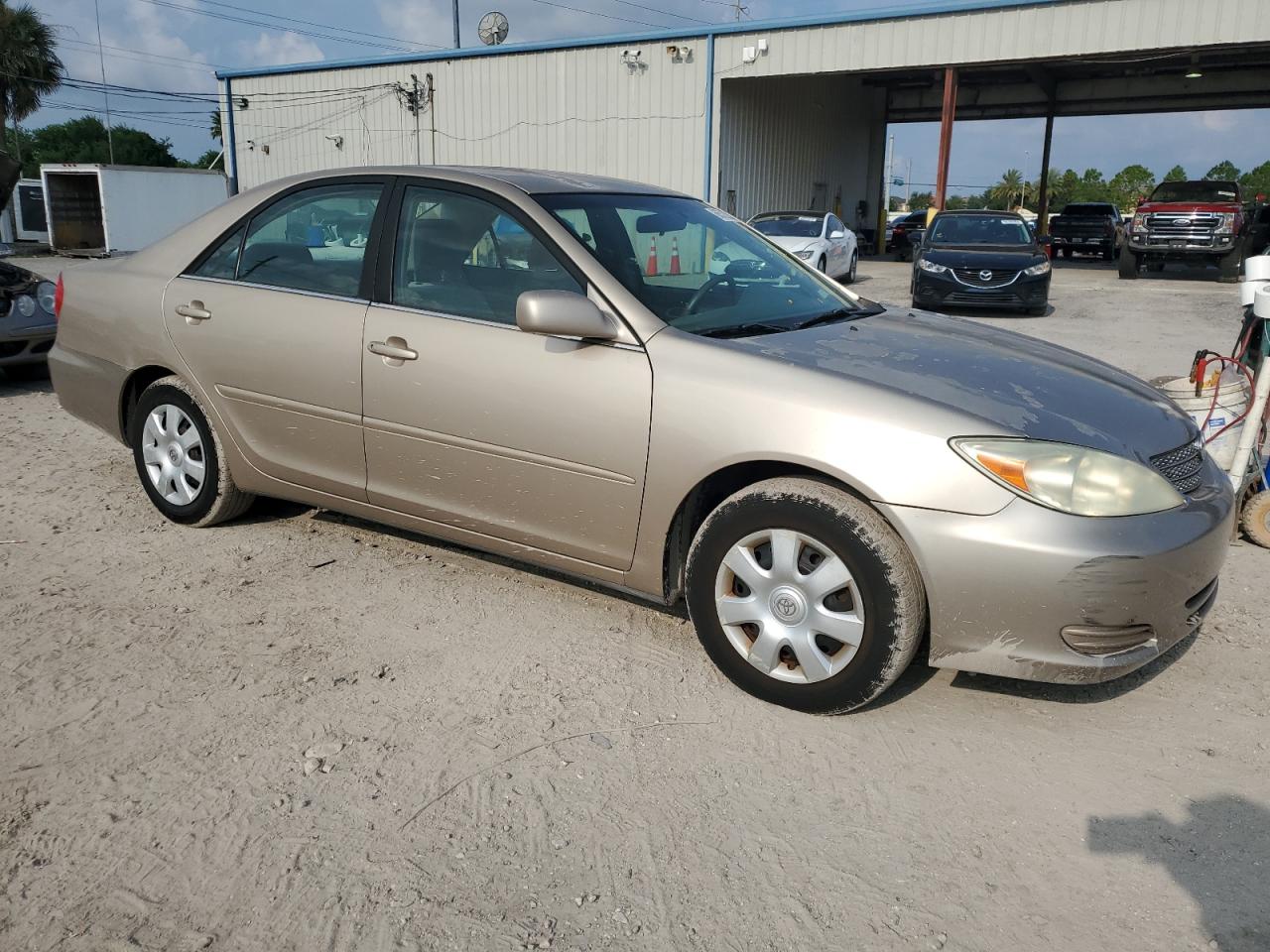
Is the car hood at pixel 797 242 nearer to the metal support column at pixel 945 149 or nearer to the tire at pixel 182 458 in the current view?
the metal support column at pixel 945 149

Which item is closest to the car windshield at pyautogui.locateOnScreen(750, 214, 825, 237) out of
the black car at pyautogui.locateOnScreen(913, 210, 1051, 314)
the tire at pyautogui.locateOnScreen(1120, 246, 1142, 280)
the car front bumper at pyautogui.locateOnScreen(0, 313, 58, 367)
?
Result: the black car at pyautogui.locateOnScreen(913, 210, 1051, 314)

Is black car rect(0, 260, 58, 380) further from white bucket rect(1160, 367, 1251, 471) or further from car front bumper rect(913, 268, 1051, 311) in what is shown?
car front bumper rect(913, 268, 1051, 311)

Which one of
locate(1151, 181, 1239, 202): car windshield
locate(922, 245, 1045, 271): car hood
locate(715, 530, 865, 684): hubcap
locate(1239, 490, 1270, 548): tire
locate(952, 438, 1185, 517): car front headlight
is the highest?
locate(1151, 181, 1239, 202): car windshield

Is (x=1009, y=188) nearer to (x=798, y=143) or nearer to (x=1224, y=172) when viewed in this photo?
(x=1224, y=172)

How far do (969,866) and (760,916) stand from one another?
55cm

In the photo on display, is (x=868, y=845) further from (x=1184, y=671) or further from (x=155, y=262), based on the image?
(x=155, y=262)

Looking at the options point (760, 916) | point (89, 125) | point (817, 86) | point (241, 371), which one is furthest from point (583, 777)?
point (89, 125)

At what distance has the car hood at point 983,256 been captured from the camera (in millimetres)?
14242

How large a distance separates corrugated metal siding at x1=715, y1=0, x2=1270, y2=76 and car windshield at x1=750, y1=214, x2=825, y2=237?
4375 millimetres

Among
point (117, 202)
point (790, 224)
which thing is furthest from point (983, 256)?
point (117, 202)

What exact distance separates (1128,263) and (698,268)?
2127 cm

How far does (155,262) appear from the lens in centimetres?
454

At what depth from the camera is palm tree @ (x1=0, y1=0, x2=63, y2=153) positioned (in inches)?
1508

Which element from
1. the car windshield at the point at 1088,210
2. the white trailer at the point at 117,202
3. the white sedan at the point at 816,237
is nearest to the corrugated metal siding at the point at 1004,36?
the white sedan at the point at 816,237
